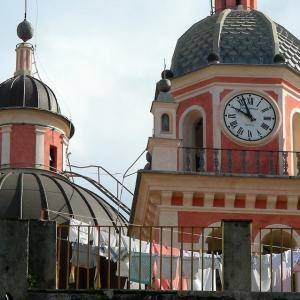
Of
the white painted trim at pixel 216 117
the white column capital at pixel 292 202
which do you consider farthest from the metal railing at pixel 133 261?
the white painted trim at pixel 216 117

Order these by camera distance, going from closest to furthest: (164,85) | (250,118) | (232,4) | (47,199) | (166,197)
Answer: (166,197) → (164,85) → (250,118) → (232,4) → (47,199)

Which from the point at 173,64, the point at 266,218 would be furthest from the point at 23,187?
the point at 266,218

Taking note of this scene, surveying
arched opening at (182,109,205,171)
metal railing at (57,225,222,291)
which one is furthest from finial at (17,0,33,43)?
metal railing at (57,225,222,291)

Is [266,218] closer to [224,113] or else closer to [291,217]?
[291,217]

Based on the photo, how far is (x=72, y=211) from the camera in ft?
152

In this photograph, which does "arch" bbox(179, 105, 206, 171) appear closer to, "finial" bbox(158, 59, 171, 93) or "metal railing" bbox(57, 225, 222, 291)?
"finial" bbox(158, 59, 171, 93)

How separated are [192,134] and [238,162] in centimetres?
193

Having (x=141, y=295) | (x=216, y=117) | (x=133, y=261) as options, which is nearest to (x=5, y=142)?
(x=216, y=117)

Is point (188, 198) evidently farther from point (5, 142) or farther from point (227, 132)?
point (5, 142)

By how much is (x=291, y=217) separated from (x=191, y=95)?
3833mm

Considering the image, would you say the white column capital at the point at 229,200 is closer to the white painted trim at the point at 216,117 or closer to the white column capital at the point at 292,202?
the white column capital at the point at 292,202

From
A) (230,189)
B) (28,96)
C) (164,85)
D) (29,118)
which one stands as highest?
(28,96)

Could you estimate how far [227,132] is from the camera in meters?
35.3

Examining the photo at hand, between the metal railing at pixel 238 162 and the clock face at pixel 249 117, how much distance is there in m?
0.43
